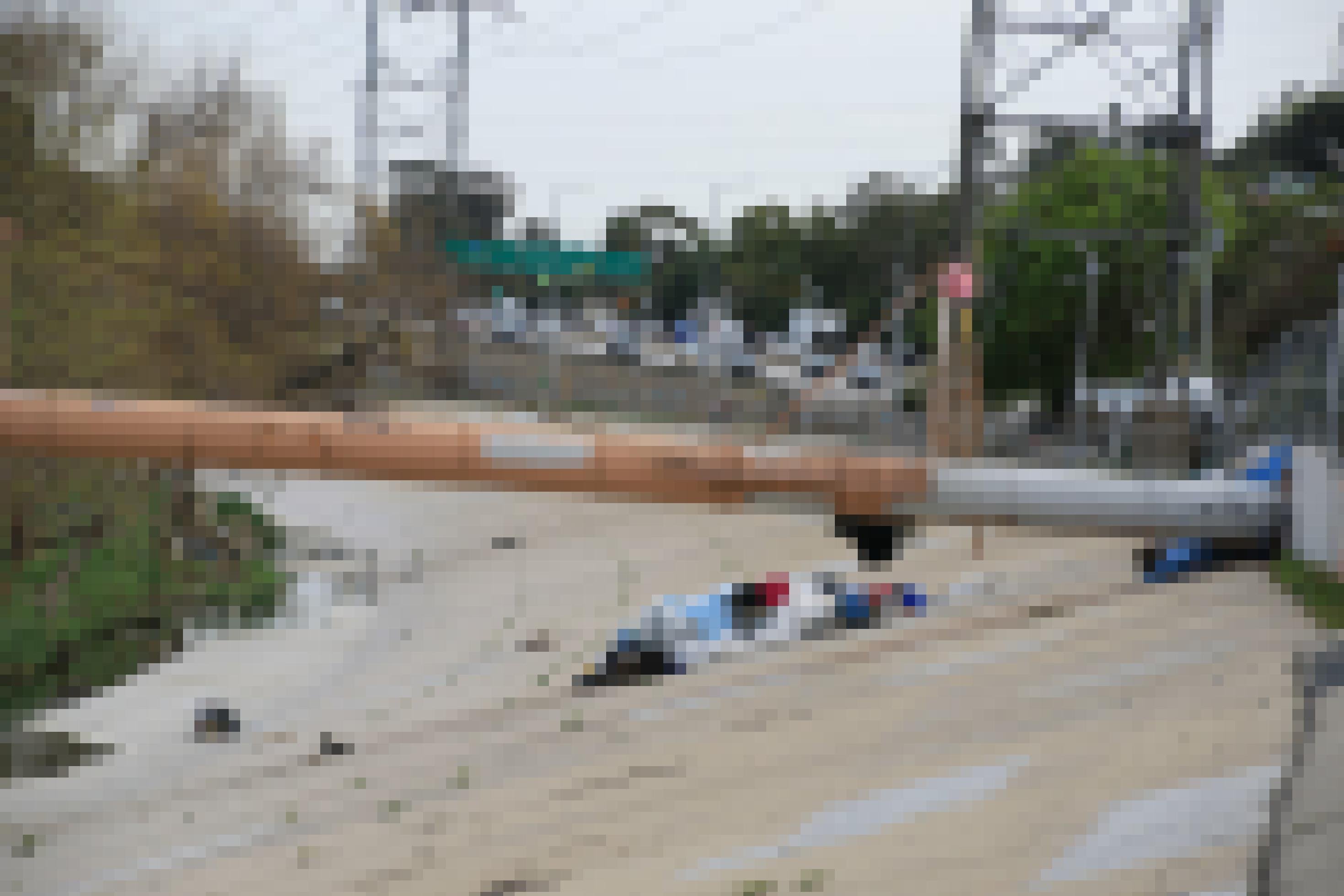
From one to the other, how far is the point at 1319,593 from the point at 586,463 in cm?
1231

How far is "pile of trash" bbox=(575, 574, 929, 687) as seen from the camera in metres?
24.1

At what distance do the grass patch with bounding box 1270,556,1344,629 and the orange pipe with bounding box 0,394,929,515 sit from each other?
36.6 feet

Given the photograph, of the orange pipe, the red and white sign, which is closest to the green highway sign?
the red and white sign

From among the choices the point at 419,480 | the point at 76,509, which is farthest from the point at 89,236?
the point at 419,480

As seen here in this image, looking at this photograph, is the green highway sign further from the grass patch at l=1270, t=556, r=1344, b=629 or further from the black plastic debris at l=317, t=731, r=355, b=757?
the grass patch at l=1270, t=556, r=1344, b=629

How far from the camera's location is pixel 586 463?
682 centimetres

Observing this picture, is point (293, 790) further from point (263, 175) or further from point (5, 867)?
point (263, 175)

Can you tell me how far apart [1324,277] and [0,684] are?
25053 millimetres

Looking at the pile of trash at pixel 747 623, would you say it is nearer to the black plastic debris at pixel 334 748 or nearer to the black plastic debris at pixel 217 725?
the black plastic debris at pixel 334 748

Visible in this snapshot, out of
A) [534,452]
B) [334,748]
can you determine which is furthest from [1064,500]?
[334,748]

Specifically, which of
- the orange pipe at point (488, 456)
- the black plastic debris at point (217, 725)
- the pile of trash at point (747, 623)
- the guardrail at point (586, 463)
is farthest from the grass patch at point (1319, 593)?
the black plastic debris at point (217, 725)

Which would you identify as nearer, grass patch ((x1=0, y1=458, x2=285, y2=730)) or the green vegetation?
the green vegetation

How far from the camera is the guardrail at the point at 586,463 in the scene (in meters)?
6.52

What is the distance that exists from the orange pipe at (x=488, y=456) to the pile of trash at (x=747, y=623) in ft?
55.3
